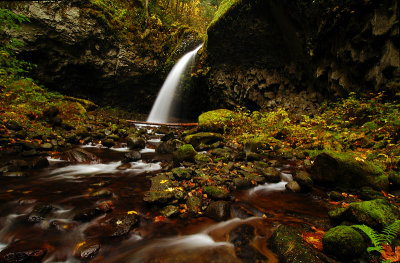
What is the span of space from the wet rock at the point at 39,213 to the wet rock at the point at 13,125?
5861mm

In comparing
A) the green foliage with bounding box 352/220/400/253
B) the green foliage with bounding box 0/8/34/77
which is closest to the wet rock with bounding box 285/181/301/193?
the green foliage with bounding box 352/220/400/253

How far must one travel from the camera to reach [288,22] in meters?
9.55

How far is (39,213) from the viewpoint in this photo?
2.75 m

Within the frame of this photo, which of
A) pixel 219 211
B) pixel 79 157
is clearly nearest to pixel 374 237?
pixel 219 211

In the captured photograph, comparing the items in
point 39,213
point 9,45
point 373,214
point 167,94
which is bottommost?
point 39,213

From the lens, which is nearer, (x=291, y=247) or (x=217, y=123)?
(x=291, y=247)

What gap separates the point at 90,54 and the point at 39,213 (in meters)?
14.5

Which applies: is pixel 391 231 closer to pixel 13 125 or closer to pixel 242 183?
pixel 242 183

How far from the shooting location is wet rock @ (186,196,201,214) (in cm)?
305

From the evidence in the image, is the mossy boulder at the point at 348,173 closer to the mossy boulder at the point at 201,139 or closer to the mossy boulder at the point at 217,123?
the mossy boulder at the point at 201,139

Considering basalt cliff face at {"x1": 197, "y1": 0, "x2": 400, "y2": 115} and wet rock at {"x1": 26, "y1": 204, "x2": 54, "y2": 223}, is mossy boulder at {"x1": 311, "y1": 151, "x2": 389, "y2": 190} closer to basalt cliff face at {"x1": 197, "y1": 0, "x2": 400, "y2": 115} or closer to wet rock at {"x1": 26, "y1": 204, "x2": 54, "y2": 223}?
basalt cliff face at {"x1": 197, "y1": 0, "x2": 400, "y2": 115}

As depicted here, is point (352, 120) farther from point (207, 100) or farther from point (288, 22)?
point (207, 100)

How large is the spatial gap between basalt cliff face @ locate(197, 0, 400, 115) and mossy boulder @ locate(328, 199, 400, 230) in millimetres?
6068

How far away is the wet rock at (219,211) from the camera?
2895mm
